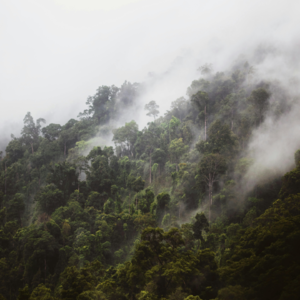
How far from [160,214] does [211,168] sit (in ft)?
25.0

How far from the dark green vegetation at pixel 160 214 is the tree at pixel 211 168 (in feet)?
0.30

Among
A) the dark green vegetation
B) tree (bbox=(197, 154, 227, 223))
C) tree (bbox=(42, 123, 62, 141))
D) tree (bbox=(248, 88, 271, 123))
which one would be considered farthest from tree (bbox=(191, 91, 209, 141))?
tree (bbox=(42, 123, 62, 141))

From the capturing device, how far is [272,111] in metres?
24.6

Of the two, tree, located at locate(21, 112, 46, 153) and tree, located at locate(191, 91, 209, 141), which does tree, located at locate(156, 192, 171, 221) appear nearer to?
tree, located at locate(191, 91, 209, 141)

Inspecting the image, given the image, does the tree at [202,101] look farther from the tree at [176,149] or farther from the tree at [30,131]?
the tree at [30,131]

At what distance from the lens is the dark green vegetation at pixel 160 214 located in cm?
1321

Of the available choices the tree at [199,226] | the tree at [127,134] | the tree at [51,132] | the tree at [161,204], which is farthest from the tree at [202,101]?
the tree at [51,132]

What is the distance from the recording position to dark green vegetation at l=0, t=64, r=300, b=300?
13211 millimetres

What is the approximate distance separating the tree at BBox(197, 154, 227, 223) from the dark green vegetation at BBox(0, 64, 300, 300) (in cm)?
9

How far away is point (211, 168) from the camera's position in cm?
2180

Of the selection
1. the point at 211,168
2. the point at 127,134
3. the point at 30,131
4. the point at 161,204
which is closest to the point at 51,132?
the point at 30,131

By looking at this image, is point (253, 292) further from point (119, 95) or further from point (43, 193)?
point (119, 95)

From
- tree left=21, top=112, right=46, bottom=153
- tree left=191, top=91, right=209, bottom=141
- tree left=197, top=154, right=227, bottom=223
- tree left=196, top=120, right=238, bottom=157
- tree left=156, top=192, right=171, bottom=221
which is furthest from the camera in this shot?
tree left=21, top=112, right=46, bottom=153

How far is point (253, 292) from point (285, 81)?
26.0m
